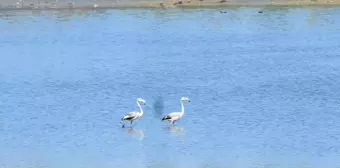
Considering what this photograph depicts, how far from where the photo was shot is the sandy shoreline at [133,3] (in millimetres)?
40156

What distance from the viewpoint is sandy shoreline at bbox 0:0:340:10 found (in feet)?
132

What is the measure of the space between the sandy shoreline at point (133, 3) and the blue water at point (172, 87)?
2.62 ft

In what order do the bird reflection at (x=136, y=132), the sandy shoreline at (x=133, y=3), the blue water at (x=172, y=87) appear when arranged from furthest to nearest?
the sandy shoreline at (x=133, y=3), the bird reflection at (x=136, y=132), the blue water at (x=172, y=87)

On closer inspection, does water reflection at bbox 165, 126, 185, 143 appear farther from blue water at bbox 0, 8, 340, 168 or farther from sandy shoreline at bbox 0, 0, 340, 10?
sandy shoreline at bbox 0, 0, 340, 10

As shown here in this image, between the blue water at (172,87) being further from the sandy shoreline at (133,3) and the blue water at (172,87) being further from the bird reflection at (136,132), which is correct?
the sandy shoreline at (133,3)

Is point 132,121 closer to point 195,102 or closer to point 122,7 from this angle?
point 195,102

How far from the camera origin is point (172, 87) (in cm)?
2353

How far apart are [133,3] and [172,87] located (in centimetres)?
1763

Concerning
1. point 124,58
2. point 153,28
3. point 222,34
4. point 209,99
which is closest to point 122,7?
point 153,28

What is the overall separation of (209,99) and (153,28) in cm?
1413

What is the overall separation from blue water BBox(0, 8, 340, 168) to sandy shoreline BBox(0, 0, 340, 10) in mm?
798

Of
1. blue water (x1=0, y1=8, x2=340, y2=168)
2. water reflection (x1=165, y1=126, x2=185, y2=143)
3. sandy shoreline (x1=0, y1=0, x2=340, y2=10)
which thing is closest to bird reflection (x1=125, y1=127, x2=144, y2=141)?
blue water (x1=0, y1=8, x2=340, y2=168)

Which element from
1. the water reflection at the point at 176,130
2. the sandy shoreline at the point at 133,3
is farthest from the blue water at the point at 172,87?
the sandy shoreline at the point at 133,3

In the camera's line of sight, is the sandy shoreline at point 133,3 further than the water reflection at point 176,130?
Yes
